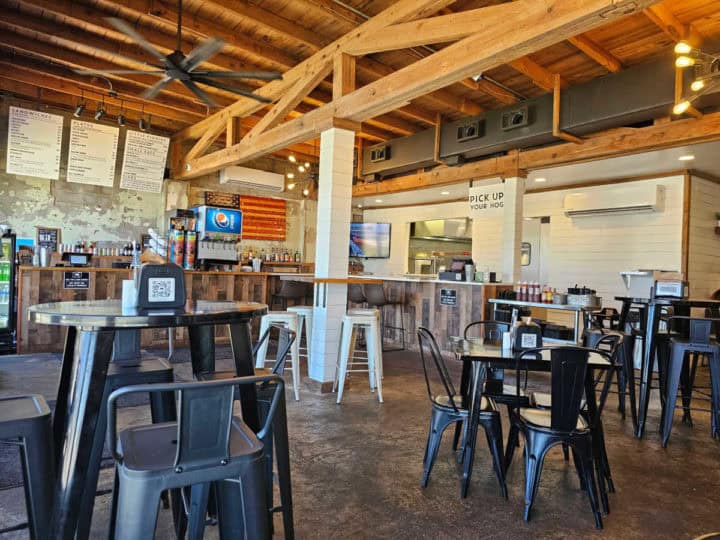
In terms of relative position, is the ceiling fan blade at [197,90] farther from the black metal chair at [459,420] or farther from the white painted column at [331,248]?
the black metal chair at [459,420]

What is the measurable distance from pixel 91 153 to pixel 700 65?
7.35 m

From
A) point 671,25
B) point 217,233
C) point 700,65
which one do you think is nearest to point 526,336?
point 700,65

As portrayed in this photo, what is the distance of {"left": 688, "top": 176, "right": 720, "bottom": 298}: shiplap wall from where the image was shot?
24.2ft

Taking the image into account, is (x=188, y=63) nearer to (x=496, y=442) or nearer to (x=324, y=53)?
(x=324, y=53)

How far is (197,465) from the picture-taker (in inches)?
50.3

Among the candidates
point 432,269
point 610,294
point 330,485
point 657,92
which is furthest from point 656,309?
point 432,269

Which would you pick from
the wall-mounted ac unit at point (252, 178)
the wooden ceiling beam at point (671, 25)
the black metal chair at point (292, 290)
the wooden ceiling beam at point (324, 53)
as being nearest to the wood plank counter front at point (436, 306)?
the black metal chair at point (292, 290)

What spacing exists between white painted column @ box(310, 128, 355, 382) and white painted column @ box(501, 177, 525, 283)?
2.95 m

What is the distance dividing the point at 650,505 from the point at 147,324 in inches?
103

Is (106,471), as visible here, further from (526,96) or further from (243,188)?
(243,188)

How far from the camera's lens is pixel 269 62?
5.52 m

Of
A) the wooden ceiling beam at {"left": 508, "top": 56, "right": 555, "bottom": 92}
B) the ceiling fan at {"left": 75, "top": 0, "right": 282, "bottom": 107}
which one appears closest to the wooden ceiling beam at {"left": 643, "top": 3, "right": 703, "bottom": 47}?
the wooden ceiling beam at {"left": 508, "top": 56, "right": 555, "bottom": 92}

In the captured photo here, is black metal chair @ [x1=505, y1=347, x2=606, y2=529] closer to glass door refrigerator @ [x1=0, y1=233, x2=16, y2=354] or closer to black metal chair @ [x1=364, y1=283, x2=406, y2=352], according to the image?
black metal chair @ [x1=364, y1=283, x2=406, y2=352]

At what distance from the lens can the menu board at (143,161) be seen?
289 inches
